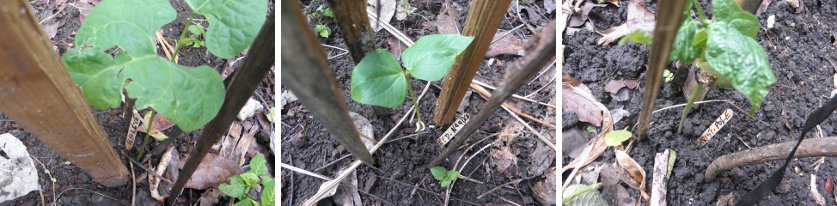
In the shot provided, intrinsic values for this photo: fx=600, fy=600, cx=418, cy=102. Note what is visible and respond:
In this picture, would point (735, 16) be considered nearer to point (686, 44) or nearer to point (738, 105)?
point (686, 44)

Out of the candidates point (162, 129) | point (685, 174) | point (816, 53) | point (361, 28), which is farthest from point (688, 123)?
point (162, 129)

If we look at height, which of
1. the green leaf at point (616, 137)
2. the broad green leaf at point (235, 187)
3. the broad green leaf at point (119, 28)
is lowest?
the broad green leaf at point (235, 187)

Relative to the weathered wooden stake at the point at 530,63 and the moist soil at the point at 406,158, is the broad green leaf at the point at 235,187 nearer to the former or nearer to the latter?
the moist soil at the point at 406,158

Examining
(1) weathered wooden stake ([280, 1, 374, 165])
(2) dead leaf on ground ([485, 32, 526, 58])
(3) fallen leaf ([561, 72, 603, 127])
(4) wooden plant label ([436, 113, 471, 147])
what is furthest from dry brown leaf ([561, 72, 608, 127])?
(1) weathered wooden stake ([280, 1, 374, 165])

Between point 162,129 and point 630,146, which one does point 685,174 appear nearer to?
point 630,146

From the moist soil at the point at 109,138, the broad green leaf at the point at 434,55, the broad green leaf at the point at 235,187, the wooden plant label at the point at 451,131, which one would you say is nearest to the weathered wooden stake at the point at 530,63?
the broad green leaf at the point at 434,55

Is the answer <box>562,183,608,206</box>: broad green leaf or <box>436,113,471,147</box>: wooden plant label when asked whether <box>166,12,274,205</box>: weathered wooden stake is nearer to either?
<box>436,113,471,147</box>: wooden plant label

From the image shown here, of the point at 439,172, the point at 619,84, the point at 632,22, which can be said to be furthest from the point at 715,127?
the point at 439,172
